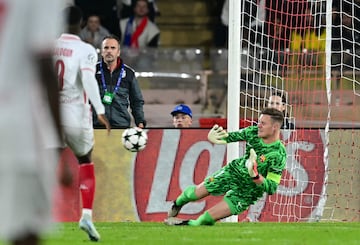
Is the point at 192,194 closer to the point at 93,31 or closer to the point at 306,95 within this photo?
→ the point at 306,95

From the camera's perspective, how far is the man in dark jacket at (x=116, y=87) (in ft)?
43.0

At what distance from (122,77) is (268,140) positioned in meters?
2.33

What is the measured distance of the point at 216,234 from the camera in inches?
407

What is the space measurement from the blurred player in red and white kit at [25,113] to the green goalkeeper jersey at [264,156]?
21.9 feet

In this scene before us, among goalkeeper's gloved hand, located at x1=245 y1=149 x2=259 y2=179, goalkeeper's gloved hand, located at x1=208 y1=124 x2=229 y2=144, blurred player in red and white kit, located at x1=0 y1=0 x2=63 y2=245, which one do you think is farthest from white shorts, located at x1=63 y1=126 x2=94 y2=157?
blurred player in red and white kit, located at x1=0 y1=0 x2=63 y2=245

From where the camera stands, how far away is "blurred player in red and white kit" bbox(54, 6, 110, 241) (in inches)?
371

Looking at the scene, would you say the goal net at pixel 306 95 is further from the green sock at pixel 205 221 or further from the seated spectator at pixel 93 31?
the seated spectator at pixel 93 31

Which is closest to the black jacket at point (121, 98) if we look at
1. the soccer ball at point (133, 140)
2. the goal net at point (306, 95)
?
the goal net at point (306, 95)

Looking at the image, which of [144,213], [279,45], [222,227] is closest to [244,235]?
[222,227]

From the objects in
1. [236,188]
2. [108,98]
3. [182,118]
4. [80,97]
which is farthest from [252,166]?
[182,118]

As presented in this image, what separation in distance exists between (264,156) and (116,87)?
2.39m

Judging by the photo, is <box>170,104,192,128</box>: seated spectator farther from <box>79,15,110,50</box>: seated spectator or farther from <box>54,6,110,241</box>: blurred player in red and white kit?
<box>79,15,110,50</box>: seated spectator

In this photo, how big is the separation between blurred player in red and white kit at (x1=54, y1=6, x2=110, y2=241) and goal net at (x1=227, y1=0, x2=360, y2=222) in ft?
10.7

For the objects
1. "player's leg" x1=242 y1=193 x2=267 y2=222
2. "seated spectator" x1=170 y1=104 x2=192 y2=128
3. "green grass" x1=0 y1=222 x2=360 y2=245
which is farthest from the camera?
"seated spectator" x1=170 y1=104 x2=192 y2=128
